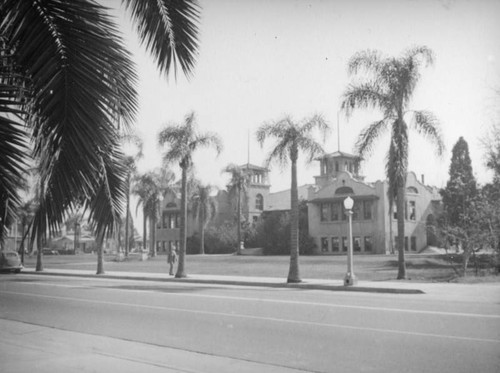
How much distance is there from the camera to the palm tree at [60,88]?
14.9 feet

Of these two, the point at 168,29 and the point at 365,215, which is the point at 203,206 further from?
the point at 168,29

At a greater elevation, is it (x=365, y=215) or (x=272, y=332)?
(x=365, y=215)

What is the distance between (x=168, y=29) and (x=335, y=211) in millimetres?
46086

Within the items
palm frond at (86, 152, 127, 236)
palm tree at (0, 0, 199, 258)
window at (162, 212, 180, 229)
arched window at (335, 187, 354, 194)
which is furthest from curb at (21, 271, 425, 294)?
window at (162, 212, 180, 229)

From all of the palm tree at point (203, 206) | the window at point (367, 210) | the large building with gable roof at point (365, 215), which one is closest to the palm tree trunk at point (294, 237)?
the large building with gable roof at point (365, 215)

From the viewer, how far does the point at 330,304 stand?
13.2 metres

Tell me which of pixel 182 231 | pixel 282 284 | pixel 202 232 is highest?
pixel 202 232

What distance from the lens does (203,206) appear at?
58.6 metres

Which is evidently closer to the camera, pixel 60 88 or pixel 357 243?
pixel 60 88

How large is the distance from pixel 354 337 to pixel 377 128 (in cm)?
1561

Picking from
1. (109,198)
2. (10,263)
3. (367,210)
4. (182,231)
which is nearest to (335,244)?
(367,210)

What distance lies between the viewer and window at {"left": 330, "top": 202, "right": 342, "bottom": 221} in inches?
1972

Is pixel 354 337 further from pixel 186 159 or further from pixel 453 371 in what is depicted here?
pixel 186 159

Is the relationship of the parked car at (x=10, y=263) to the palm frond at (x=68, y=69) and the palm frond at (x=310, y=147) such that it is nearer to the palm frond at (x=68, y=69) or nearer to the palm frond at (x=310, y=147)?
the palm frond at (x=310, y=147)
